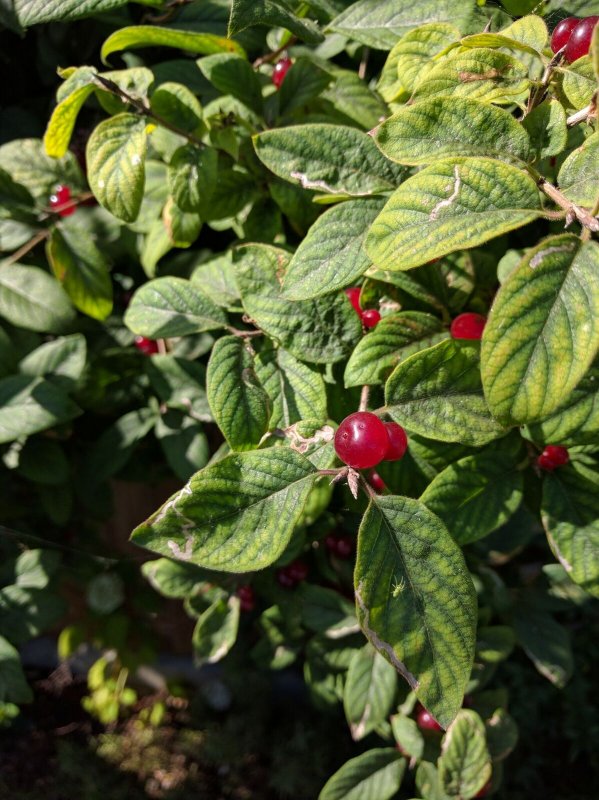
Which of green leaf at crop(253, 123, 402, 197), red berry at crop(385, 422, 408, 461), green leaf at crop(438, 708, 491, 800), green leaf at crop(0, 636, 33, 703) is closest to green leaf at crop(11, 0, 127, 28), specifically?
Answer: green leaf at crop(253, 123, 402, 197)

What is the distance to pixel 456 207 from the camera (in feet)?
1.79

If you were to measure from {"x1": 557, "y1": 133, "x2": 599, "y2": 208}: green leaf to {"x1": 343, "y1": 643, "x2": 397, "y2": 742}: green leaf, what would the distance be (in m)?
0.83

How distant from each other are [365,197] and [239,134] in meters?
0.31

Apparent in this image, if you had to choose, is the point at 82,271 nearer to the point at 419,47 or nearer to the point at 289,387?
the point at 289,387

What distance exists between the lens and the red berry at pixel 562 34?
0.66m

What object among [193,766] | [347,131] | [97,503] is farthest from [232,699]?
[347,131]

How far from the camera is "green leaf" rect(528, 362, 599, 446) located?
64 cm

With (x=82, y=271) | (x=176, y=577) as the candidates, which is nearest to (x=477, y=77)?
(x=82, y=271)

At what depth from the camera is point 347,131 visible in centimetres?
72

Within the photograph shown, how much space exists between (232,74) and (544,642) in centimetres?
117

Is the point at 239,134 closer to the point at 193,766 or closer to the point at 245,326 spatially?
the point at 245,326

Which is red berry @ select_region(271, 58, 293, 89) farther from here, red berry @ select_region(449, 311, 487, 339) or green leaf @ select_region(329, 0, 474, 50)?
red berry @ select_region(449, 311, 487, 339)

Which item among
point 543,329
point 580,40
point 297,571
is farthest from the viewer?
point 297,571

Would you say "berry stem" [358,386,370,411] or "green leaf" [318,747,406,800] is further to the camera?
"green leaf" [318,747,406,800]
